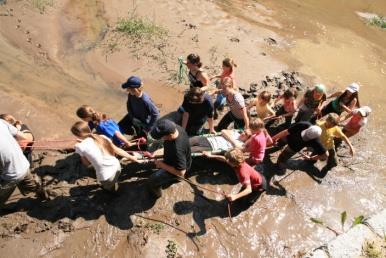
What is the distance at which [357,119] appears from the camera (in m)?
7.23

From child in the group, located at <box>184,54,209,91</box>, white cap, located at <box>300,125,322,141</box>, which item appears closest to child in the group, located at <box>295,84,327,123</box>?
white cap, located at <box>300,125,322,141</box>

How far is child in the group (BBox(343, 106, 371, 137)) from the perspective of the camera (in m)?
7.10

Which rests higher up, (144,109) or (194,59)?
(194,59)

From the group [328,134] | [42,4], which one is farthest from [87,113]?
[42,4]

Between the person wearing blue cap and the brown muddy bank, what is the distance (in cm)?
77

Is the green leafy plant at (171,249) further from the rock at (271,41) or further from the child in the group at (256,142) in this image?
the rock at (271,41)

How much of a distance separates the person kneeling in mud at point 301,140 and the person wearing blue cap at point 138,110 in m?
2.34

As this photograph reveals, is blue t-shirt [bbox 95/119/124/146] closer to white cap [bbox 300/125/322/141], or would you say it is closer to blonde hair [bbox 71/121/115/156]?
blonde hair [bbox 71/121/115/156]

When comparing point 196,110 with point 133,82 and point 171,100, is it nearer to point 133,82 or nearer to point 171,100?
point 133,82

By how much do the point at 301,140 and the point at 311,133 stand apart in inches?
Answer: 11.0

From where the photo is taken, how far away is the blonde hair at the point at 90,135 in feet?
17.0

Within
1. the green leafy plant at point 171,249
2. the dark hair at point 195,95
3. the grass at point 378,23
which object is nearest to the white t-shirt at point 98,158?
the green leafy plant at point 171,249

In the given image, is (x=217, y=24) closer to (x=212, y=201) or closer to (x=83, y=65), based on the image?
(x=83, y=65)

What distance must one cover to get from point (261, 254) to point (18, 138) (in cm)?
411
